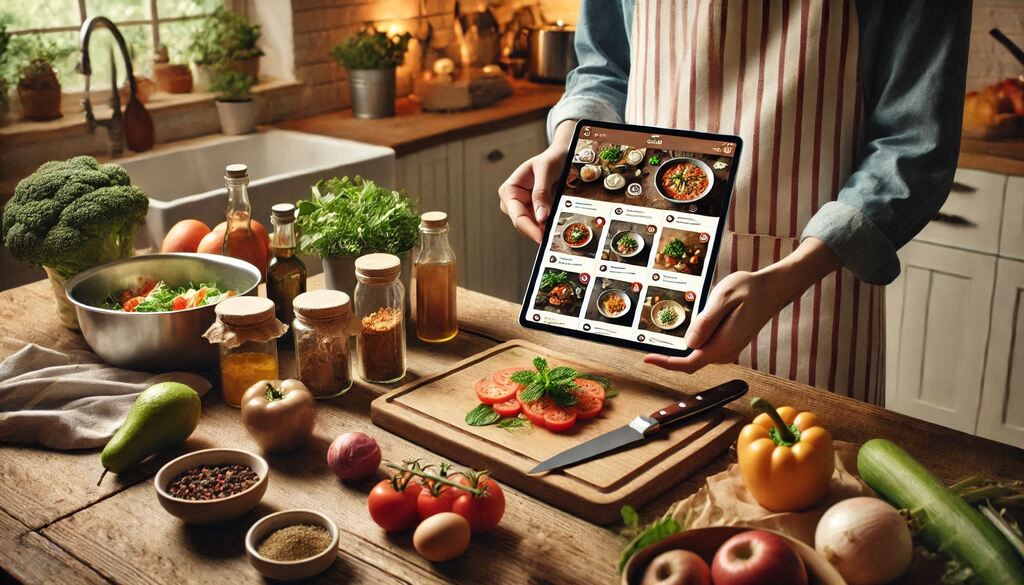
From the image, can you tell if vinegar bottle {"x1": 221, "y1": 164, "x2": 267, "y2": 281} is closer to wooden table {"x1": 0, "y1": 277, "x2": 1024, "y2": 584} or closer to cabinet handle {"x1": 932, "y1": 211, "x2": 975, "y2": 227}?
wooden table {"x1": 0, "y1": 277, "x2": 1024, "y2": 584}

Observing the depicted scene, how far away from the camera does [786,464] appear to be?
3.24 ft

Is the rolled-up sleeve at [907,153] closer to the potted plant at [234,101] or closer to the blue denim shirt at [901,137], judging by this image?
the blue denim shirt at [901,137]

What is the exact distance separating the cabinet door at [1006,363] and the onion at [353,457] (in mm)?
2054

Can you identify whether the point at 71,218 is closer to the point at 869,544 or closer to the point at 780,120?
the point at 780,120

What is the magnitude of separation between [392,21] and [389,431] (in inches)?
99.0

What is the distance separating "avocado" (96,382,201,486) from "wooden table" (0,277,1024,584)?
25 millimetres

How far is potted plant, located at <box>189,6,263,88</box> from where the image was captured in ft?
9.81

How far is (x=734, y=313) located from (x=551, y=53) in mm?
2724

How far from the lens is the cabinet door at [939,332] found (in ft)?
8.59

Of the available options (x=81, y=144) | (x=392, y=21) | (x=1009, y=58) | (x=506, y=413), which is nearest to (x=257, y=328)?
(x=506, y=413)

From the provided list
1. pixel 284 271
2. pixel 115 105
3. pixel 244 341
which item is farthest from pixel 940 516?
pixel 115 105

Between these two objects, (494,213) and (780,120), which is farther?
(494,213)

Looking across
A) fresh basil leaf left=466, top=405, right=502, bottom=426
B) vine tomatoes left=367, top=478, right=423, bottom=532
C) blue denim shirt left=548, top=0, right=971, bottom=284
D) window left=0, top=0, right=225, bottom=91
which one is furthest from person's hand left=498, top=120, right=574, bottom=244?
window left=0, top=0, right=225, bottom=91

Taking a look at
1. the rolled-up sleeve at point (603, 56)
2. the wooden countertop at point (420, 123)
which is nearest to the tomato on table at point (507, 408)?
the rolled-up sleeve at point (603, 56)
